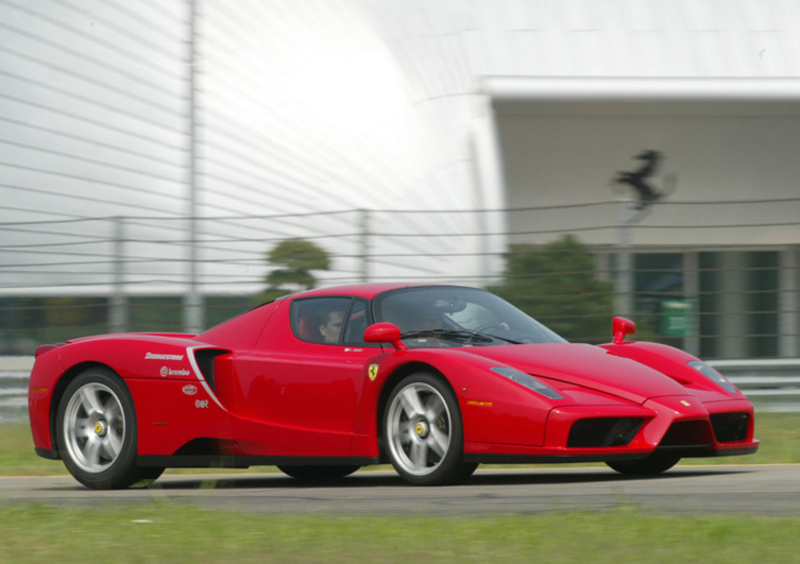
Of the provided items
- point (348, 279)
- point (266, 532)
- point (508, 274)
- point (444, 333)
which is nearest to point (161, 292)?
point (348, 279)

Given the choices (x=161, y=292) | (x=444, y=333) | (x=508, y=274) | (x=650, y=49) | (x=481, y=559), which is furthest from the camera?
(x=650, y=49)

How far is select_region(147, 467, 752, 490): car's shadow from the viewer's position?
6.21 m

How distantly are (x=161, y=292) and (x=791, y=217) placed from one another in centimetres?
571

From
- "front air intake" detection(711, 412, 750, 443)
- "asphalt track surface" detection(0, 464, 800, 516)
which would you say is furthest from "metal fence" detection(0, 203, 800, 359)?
"front air intake" detection(711, 412, 750, 443)

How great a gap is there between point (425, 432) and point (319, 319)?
Answer: 1064 mm

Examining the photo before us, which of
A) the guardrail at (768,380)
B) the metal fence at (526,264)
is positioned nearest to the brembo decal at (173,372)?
the metal fence at (526,264)

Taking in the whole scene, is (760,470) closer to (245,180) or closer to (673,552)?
(673,552)

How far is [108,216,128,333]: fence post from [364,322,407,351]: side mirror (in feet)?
19.1

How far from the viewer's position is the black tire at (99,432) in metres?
6.59

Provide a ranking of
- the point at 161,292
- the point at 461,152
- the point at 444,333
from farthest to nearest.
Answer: the point at 461,152 → the point at 161,292 → the point at 444,333

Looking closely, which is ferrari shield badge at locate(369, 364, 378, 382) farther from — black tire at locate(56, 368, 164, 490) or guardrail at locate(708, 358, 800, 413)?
guardrail at locate(708, 358, 800, 413)

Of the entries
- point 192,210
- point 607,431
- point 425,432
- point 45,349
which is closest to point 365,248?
point 192,210

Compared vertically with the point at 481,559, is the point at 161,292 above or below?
above

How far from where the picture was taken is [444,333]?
6.34 metres
